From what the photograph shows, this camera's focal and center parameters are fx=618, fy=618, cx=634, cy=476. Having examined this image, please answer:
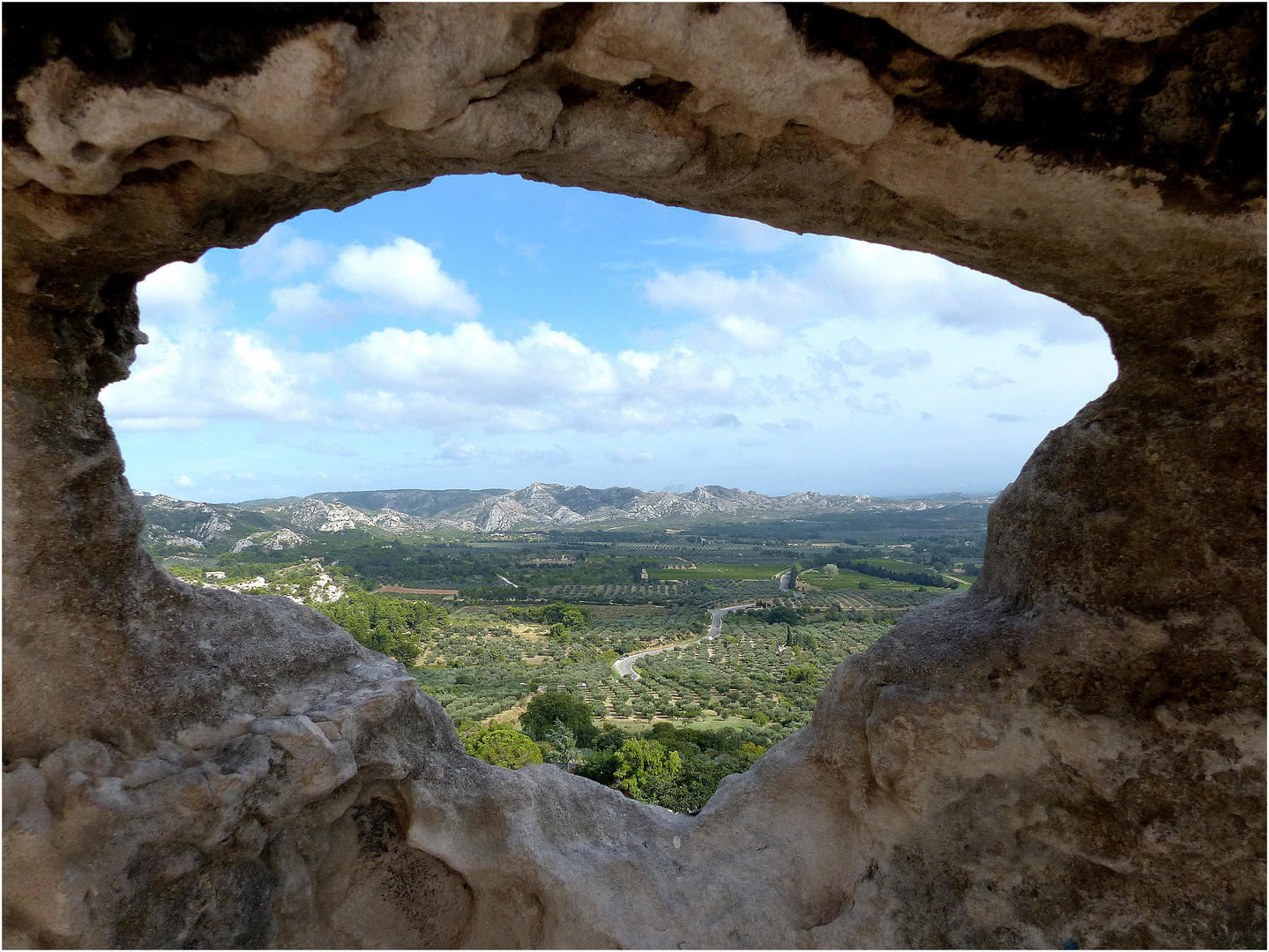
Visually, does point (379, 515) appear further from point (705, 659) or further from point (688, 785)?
point (688, 785)

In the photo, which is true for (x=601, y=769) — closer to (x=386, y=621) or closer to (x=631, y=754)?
(x=631, y=754)

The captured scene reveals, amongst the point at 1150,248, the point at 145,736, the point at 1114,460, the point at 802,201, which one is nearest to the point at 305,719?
the point at 145,736

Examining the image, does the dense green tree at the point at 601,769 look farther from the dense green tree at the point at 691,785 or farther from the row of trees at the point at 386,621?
the row of trees at the point at 386,621

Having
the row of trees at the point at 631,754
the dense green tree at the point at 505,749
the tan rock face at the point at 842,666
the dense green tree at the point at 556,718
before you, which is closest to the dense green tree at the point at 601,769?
the row of trees at the point at 631,754

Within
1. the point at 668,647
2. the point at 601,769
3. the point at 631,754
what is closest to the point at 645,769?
the point at 631,754

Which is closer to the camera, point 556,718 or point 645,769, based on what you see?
point 645,769
